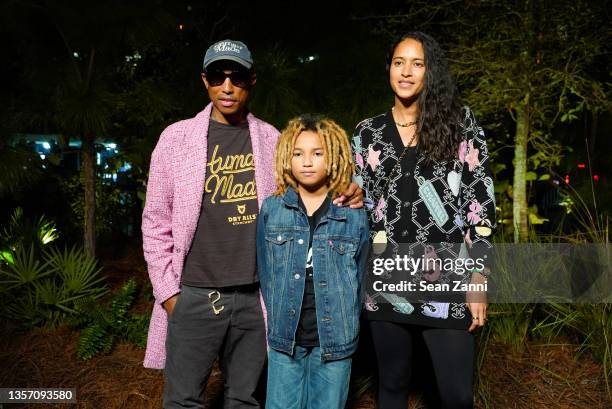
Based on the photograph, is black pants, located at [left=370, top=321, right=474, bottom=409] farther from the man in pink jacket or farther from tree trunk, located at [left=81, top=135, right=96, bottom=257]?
tree trunk, located at [left=81, top=135, right=96, bottom=257]

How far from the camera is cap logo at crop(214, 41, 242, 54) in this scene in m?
2.44

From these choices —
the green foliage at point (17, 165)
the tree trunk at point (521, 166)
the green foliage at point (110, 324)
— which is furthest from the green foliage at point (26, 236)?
the tree trunk at point (521, 166)

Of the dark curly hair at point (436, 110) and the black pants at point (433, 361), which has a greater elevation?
the dark curly hair at point (436, 110)


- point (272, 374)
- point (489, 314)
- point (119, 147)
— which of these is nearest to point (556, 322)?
point (489, 314)

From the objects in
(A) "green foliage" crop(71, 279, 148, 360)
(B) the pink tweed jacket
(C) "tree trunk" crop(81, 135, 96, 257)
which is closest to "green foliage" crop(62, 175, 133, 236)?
(C) "tree trunk" crop(81, 135, 96, 257)

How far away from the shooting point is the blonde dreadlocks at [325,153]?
2.29 m

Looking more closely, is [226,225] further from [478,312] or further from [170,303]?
[478,312]

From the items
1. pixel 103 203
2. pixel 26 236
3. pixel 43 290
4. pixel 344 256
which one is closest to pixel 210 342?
pixel 344 256

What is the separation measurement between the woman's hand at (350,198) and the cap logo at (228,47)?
742 millimetres

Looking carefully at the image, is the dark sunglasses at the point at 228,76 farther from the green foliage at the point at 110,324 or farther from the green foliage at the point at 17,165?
the green foliage at the point at 17,165

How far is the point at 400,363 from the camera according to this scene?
90.3 inches

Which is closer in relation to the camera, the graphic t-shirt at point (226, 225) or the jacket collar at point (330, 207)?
the jacket collar at point (330, 207)

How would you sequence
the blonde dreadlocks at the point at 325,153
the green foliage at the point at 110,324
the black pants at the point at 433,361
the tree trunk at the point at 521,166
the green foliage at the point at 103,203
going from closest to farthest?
the black pants at the point at 433,361 < the blonde dreadlocks at the point at 325,153 < the green foliage at the point at 110,324 < the tree trunk at the point at 521,166 < the green foliage at the point at 103,203

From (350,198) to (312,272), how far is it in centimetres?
31
